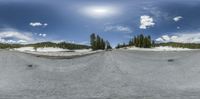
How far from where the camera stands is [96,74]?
25.8ft

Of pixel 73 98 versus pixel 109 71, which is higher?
pixel 109 71

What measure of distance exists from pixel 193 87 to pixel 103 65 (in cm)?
217

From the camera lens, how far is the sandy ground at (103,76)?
7691 mm

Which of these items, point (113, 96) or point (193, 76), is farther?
point (193, 76)

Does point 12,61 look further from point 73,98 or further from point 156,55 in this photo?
point 156,55

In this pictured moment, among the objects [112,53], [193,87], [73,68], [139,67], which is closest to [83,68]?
[73,68]

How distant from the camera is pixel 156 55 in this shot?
854 centimetres

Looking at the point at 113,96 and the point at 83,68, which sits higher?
the point at 83,68

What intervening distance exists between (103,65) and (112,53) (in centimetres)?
39

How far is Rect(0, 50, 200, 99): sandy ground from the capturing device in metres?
7.69

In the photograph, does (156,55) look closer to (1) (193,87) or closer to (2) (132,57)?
(2) (132,57)

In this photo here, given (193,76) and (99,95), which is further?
(193,76)

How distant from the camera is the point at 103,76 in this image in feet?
25.6

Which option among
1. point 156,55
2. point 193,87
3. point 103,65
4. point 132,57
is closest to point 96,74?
point 103,65
